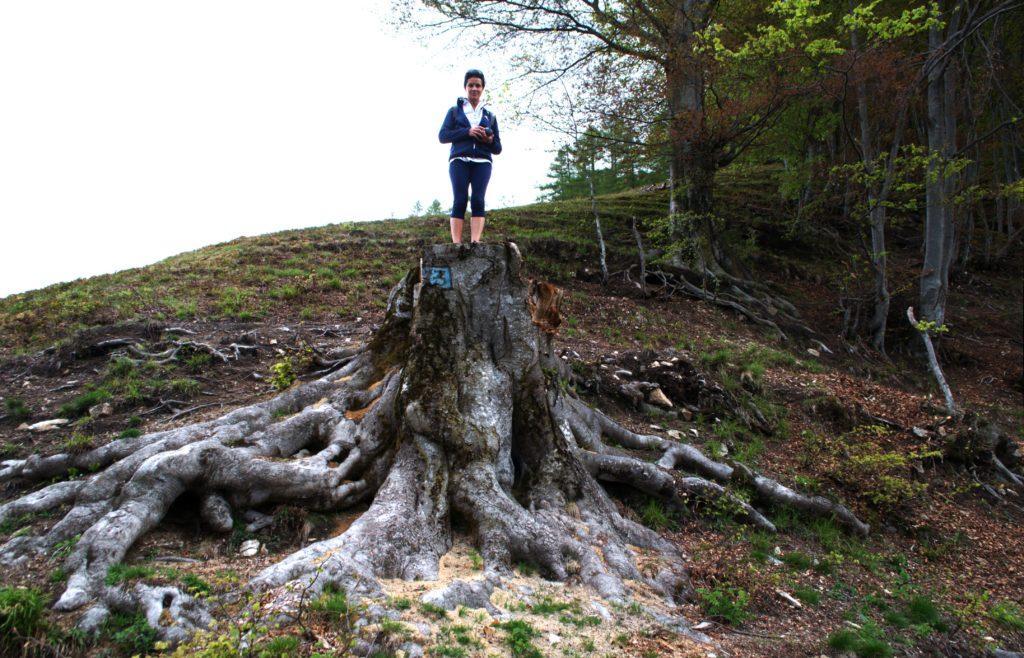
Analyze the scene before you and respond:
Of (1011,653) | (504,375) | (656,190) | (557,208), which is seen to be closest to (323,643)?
(504,375)

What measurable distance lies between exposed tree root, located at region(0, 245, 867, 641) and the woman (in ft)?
2.48

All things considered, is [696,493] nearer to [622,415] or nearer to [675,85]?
[622,415]

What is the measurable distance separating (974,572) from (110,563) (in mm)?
8526

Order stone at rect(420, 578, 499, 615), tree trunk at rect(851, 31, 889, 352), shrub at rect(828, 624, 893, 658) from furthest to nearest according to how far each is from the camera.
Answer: tree trunk at rect(851, 31, 889, 352) → shrub at rect(828, 624, 893, 658) → stone at rect(420, 578, 499, 615)

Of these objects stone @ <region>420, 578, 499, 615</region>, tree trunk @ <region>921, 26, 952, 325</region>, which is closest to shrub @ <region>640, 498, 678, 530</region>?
stone @ <region>420, 578, 499, 615</region>

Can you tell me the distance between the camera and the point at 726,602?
187 inches

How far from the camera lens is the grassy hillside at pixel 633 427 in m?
3.98

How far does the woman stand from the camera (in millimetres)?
6004

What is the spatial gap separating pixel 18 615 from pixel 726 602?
5.04 meters

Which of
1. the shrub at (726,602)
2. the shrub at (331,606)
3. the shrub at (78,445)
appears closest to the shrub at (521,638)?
the shrub at (331,606)

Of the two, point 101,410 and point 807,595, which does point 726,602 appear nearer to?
point 807,595

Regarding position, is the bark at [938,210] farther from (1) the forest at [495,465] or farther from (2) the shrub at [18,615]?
(2) the shrub at [18,615]

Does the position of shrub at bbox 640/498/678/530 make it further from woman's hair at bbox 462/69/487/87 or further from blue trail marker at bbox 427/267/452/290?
woman's hair at bbox 462/69/487/87

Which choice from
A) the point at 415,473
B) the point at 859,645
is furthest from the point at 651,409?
the point at 415,473
